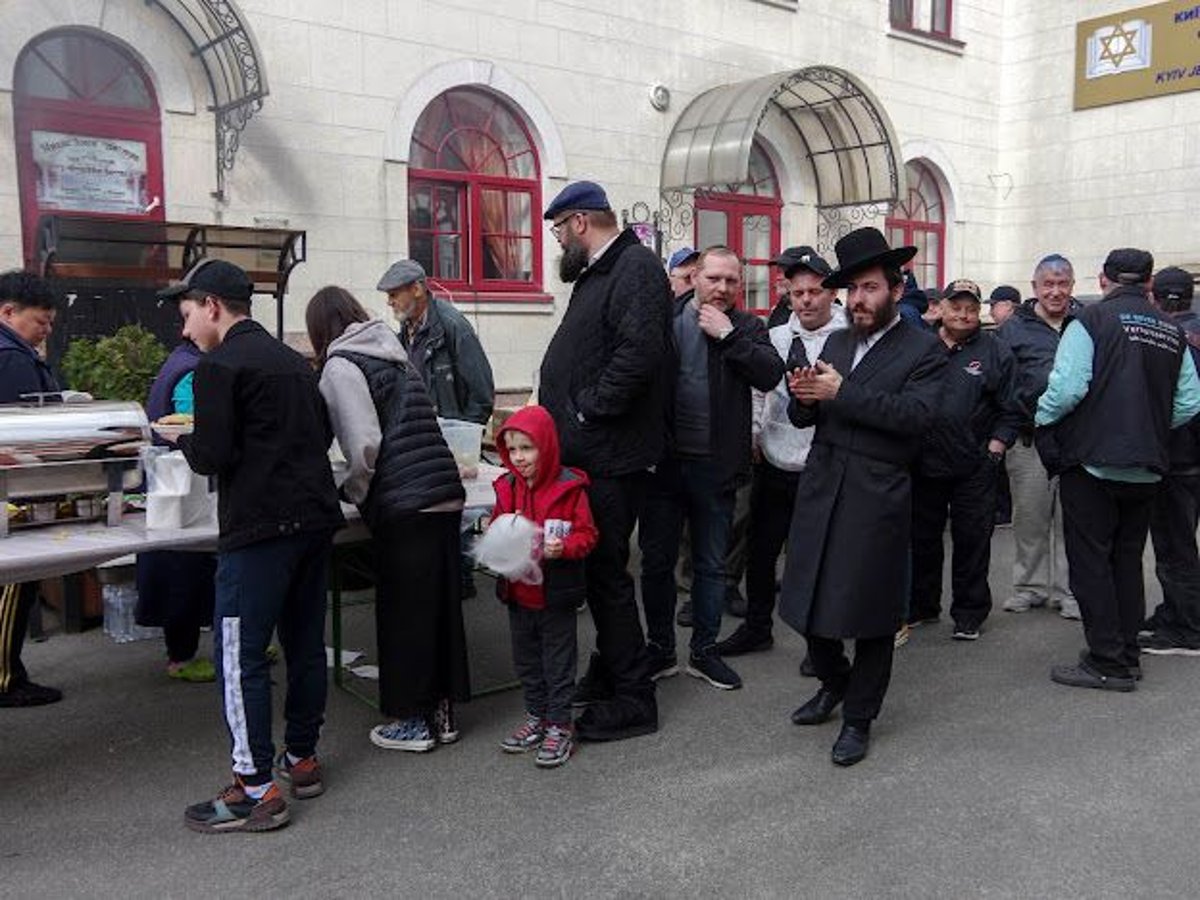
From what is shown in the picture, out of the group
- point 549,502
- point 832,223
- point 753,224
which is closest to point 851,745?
point 549,502

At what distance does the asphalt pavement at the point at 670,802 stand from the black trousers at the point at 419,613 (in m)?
0.27

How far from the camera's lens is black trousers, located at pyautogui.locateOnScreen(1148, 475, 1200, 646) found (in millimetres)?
5051

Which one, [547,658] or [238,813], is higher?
[547,658]

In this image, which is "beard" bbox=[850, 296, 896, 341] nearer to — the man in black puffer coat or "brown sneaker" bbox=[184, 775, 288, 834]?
the man in black puffer coat

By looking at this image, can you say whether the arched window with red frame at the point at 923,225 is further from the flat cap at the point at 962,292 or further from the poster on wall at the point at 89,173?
the poster on wall at the point at 89,173

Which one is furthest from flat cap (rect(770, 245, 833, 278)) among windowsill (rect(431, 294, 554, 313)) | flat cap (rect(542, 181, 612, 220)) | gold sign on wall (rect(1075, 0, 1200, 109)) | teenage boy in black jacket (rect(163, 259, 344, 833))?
gold sign on wall (rect(1075, 0, 1200, 109))

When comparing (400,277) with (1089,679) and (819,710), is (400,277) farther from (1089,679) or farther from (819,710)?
(1089,679)

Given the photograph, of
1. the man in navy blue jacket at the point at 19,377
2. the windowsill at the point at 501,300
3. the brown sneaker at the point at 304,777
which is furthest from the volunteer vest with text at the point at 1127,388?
the windowsill at the point at 501,300

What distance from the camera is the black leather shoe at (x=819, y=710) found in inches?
165

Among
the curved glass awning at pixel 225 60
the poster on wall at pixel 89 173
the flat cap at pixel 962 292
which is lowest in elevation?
the flat cap at pixel 962 292

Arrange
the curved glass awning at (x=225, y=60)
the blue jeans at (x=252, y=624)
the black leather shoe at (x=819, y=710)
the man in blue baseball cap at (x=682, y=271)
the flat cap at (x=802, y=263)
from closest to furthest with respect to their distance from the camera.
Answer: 1. the blue jeans at (x=252, y=624)
2. the black leather shoe at (x=819, y=710)
3. the flat cap at (x=802, y=263)
4. the man in blue baseball cap at (x=682, y=271)
5. the curved glass awning at (x=225, y=60)

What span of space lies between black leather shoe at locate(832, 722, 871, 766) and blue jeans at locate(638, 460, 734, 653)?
894 mm

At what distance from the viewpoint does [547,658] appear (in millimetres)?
3908

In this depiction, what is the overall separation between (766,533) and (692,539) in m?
0.49
